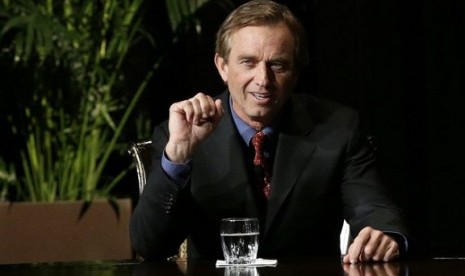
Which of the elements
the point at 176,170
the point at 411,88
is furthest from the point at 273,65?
the point at 411,88

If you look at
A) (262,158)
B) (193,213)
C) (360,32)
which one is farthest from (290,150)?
(360,32)

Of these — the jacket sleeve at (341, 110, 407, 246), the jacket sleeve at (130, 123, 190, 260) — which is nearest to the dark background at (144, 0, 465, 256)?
the jacket sleeve at (341, 110, 407, 246)

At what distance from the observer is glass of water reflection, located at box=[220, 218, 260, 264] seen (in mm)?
2273

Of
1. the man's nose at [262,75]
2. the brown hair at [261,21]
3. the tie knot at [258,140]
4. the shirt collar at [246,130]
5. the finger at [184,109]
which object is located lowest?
the tie knot at [258,140]

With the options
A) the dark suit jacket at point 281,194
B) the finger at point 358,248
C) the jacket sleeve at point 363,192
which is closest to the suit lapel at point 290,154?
the dark suit jacket at point 281,194

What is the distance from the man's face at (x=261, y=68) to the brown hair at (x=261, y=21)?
2 centimetres

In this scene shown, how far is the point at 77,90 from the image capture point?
433cm

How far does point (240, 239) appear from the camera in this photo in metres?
2.27

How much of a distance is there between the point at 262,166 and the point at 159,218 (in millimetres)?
324

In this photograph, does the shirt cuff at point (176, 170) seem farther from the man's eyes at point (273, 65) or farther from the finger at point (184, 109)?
the man's eyes at point (273, 65)

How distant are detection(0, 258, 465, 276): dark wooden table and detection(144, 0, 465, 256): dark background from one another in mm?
1887

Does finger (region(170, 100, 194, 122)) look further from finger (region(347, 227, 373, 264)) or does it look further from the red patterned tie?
finger (region(347, 227, 373, 264))

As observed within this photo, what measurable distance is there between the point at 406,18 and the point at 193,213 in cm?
192

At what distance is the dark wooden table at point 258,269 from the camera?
2100 millimetres
